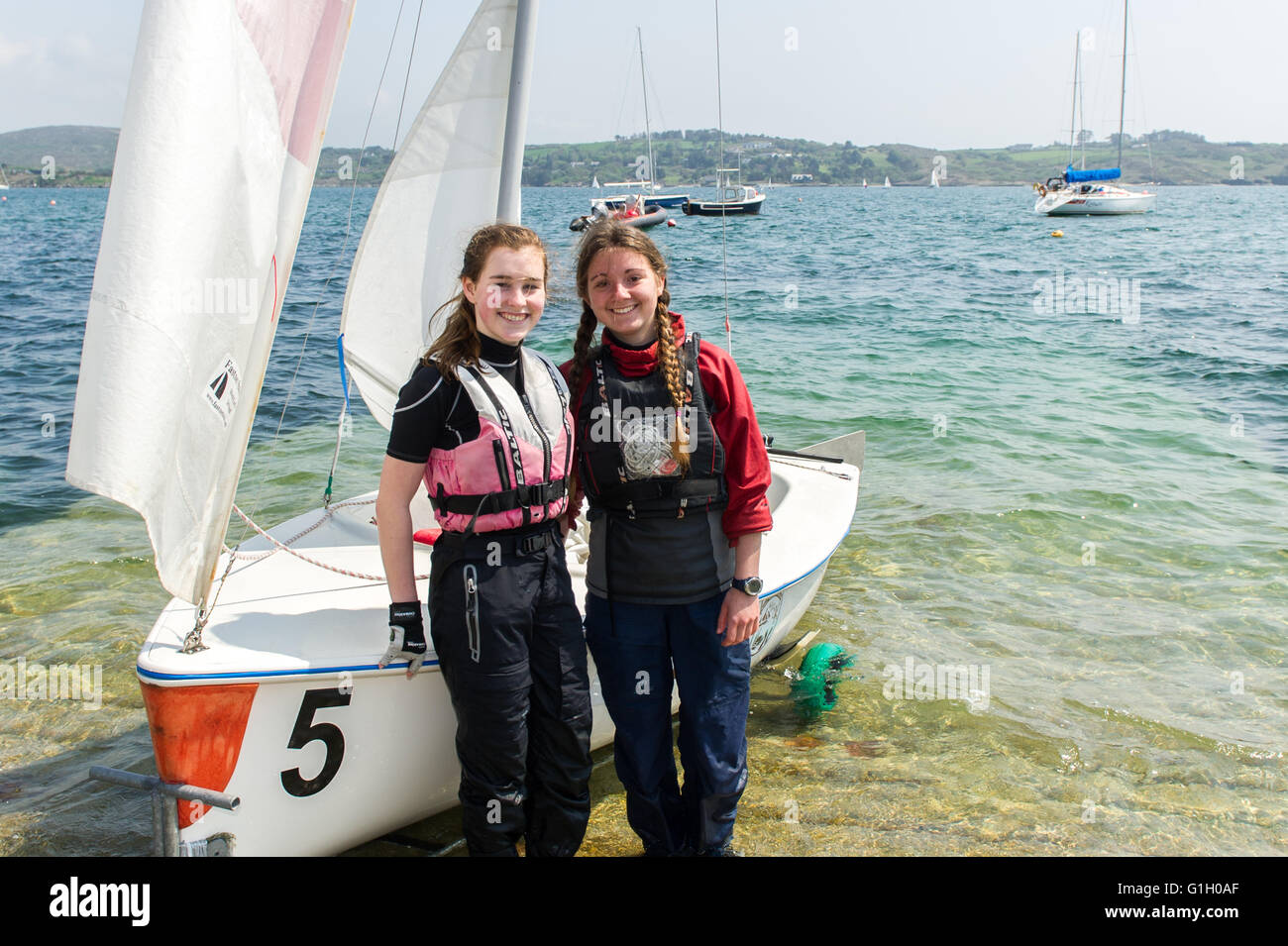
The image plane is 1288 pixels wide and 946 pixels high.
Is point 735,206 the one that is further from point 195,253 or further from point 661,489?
point 195,253

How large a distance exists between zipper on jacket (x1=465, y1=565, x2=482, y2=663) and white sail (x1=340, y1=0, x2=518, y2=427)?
5.33ft

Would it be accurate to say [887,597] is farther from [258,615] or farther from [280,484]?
[280,484]

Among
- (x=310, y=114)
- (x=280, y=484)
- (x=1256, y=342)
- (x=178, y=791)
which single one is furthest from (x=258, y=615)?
(x=1256, y=342)

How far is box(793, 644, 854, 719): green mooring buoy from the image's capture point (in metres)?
4.26

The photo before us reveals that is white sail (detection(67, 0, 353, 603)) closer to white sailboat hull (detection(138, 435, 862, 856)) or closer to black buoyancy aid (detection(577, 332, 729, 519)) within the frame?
white sailboat hull (detection(138, 435, 862, 856))

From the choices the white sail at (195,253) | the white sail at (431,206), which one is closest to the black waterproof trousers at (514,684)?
the white sail at (195,253)

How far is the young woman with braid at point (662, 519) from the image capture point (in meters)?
2.58

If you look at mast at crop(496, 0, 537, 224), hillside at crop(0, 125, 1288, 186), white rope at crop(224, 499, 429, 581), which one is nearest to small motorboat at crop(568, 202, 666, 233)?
mast at crop(496, 0, 537, 224)

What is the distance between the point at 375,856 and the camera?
10.2 feet

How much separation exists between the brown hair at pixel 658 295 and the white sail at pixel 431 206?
4.31 feet

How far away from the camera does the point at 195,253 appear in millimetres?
2211

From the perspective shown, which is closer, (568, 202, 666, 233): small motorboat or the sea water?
the sea water

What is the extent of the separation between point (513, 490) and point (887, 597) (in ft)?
12.5

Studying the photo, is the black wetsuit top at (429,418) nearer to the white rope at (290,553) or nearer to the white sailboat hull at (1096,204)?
the white rope at (290,553)
